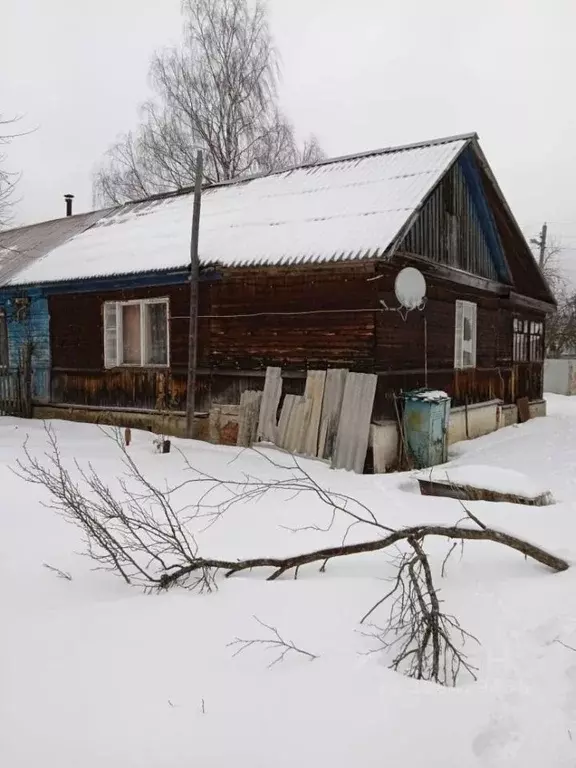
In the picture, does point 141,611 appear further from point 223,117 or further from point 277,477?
point 223,117

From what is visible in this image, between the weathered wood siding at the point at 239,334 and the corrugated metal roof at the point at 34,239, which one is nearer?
the weathered wood siding at the point at 239,334

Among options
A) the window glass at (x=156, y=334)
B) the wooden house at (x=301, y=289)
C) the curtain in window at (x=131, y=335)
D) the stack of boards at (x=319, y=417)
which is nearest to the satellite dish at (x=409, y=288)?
the wooden house at (x=301, y=289)

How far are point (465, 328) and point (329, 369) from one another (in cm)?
399

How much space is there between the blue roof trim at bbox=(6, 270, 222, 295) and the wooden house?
1.2 inches

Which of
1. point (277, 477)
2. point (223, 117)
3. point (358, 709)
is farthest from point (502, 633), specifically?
point (223, 117)

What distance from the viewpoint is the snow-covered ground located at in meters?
2.40

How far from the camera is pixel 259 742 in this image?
2.44 meters

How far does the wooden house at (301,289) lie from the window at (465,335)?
0.04 metres

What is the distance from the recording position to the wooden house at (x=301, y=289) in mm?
8414

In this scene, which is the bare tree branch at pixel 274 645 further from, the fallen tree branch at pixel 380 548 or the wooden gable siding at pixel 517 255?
the wooden gable siding at pixel 517 255

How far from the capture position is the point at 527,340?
14.1 metres

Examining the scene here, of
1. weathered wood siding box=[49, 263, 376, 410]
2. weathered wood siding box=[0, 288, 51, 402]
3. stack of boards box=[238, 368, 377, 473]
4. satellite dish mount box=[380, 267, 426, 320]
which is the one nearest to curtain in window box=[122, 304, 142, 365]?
weathered wood siding box=[49, 263, 376, 410]

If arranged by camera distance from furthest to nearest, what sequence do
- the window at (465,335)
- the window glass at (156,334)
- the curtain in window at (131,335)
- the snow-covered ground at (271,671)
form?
the curtain in window at (131,335)
the window at (465,335)
the window glass at (156,334)
the snow-covered ground at (271,671)

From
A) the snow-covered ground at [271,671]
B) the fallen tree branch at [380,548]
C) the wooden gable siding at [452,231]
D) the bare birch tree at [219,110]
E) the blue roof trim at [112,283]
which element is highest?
the bare birch tree at [219,110]
